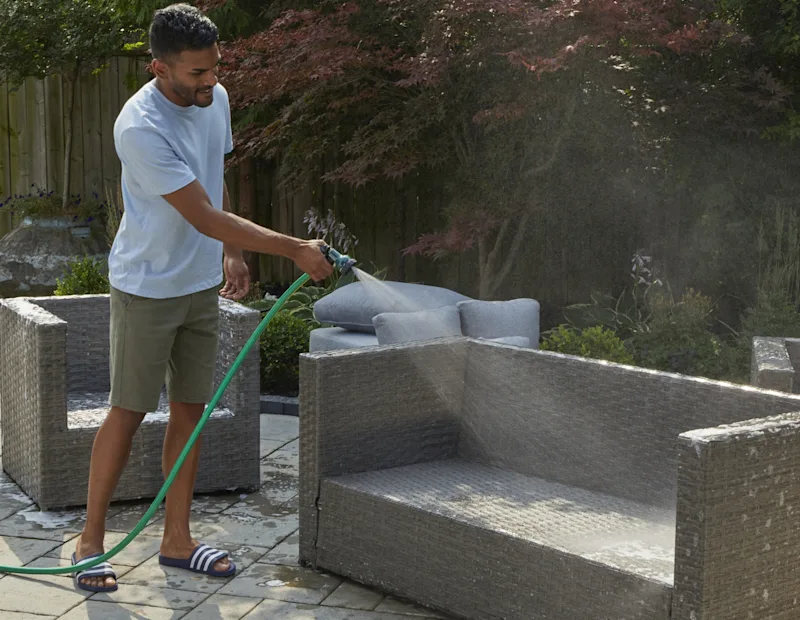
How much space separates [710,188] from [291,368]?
2686 millimetres

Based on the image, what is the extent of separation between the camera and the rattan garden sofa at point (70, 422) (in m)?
3.83

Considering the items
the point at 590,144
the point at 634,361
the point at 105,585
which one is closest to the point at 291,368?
the point at 634,361

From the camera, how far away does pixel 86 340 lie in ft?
15.1

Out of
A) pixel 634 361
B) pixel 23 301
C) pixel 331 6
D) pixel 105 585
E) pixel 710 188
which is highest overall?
pixel 331 6

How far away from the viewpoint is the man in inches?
118

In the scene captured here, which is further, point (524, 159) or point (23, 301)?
point (524, 159)

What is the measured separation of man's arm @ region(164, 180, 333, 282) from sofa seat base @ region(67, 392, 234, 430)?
1.03 m

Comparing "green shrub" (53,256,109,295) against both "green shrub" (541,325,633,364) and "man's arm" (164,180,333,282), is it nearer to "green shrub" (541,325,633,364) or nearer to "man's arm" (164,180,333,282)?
"green shrub" (541,325,633,364)

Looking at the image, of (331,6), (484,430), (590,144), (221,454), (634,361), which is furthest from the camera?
(331,6)

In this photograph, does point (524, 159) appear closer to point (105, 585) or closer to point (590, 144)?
point (590, 144)

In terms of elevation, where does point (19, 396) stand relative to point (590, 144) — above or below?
below

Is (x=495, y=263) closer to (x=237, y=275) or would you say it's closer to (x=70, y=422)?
(x=70, y=422)

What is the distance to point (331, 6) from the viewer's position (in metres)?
6.99

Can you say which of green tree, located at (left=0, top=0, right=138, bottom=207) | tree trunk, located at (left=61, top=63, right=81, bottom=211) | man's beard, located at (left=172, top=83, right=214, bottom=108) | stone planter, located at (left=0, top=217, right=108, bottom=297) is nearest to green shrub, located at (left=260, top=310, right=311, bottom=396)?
man's beard, located at (left=172, top=83, right=214, bottom=108)
